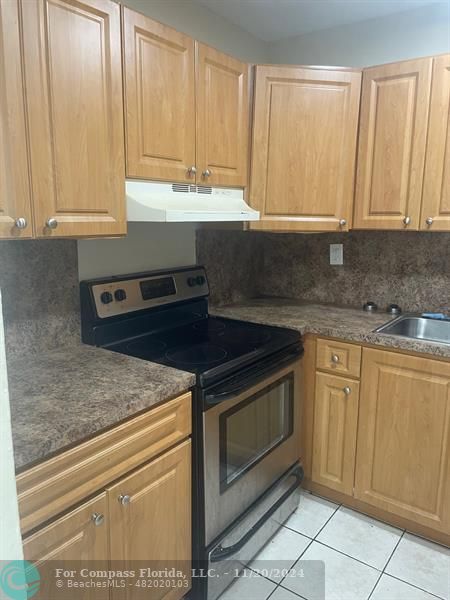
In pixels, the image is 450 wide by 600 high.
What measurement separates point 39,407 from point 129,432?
Answer: 0.26 m

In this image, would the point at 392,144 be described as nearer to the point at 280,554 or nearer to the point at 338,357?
the point at 338,357

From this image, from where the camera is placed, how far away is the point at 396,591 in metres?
1.66

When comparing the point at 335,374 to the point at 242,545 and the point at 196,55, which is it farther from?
the point at 196,55

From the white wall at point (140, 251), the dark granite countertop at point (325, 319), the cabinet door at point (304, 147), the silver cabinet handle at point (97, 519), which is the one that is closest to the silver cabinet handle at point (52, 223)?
the white wall at point (140, 251)

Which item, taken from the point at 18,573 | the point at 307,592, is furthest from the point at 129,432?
the point at 307,592

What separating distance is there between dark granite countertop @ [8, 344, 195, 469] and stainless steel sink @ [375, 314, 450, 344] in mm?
1233

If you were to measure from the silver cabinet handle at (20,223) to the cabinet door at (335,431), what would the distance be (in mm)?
1461

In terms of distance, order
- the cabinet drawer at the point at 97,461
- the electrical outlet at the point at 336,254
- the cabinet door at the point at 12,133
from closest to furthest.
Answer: the cabinet drawer at the point at 97,461
the cabinet door at the point at 12,133
the electrical outlet at the point at 336,254

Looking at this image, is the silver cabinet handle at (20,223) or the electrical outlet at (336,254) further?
the electrical outlet at (336,254)

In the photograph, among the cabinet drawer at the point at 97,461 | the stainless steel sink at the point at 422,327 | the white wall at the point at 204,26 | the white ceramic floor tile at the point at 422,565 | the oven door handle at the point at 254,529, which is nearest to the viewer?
the cabinet drawer at the point at 97,461

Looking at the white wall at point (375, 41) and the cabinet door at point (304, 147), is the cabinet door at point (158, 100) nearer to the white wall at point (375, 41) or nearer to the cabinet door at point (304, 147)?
the cabinet door at point (304, 147)

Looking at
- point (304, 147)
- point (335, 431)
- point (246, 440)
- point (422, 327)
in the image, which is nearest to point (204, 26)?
point (304, 147)

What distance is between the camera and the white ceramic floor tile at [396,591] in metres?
1.63

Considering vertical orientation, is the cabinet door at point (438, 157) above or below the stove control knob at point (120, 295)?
above
